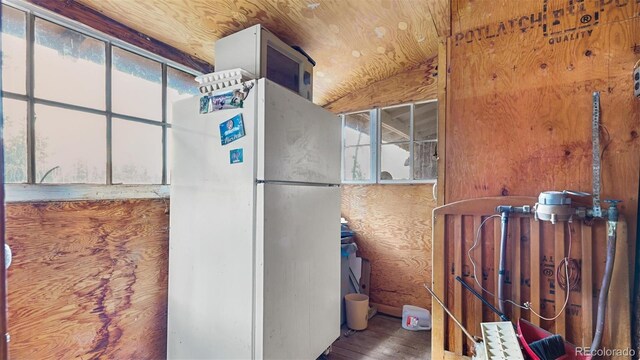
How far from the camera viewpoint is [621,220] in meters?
1.20

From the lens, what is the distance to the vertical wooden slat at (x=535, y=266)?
4.29 feet

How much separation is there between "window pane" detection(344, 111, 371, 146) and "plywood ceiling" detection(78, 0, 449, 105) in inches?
27.0

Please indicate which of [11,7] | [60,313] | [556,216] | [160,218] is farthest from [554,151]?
[11,7]

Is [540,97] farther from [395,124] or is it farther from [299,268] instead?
[395,124]

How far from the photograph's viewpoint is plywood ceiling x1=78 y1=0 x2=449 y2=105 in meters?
1.72

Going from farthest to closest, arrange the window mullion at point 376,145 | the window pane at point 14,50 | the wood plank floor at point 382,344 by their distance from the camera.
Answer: the window mullion at point 376,145
the wood plank floor at point 382,344
the window pane at point 14,50

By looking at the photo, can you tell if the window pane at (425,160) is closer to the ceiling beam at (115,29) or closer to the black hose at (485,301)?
the black hose at (485,301)

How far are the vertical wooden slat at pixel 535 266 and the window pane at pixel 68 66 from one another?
224cm

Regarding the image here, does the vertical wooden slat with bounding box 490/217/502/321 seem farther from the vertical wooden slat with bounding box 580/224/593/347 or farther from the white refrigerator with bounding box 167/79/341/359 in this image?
the white refrigerator with bounding box 167/79/341/359

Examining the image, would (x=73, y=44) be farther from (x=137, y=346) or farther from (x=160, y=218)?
(x=137, y=346)

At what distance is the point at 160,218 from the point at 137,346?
0.75 metres

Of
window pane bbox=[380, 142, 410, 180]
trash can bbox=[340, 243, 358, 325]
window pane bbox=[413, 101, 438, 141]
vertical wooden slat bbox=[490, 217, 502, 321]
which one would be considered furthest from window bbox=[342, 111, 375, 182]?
vertical wooden slat bbox=[490, 217, 502, 321]

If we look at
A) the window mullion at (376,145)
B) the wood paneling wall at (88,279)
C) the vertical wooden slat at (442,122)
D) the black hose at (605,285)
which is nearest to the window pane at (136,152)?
the wood paneling wall at (88,279)

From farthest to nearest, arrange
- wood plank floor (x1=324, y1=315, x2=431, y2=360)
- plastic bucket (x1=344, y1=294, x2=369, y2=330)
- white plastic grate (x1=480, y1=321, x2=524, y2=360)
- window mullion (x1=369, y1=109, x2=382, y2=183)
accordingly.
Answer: window mullion (x1=369, y1=109, x2=382, y2=183), plastic bucket (x1=344, y1=294, x2=369, y2=330), wood plank floor (x1=324, y1=315, x2=431, y2=360), white plastic grate (x1=480, y1=321, x2=524, y2=360)
